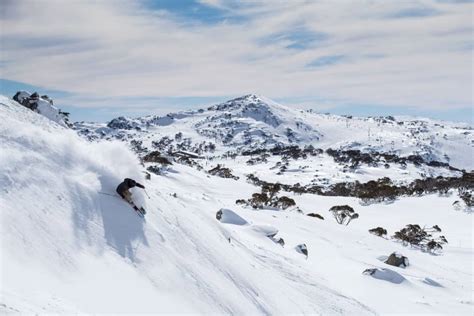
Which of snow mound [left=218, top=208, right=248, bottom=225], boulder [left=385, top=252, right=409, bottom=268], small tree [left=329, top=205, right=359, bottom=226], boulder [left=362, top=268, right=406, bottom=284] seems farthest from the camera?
small tree [left=329, top=205, right=359, bottom=226]

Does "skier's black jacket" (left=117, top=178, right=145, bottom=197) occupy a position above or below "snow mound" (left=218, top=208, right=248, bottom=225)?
above

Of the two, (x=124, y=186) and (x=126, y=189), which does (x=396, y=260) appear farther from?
(x=124, y=186)

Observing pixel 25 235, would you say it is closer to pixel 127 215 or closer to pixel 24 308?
pixel 24 308

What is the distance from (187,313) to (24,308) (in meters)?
4.53

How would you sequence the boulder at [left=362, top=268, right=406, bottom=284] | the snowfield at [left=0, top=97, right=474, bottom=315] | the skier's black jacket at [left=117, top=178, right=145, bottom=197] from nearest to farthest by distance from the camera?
the snowfield at [left=0, top=97, right=474, bottom=315] → the skier's black jacket at [left=117, top=178, right=145, bottom=197] → the boulder at [left=362, top=268, right=406, bottom=284]

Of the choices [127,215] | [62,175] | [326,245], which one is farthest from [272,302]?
[326,245]

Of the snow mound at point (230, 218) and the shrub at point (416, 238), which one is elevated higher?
the snow mound at point (230, 218)

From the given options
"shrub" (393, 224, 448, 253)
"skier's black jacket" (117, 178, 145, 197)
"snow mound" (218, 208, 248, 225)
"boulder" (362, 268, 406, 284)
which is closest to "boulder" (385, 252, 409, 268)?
"boulder" (362, 268, 406, 284)

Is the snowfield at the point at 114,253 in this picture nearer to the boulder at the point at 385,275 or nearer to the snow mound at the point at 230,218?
the boulder at the point at 385,275

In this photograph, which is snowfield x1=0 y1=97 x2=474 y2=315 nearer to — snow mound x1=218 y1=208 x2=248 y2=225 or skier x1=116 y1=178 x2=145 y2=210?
skier x1=116 y1=178 x2=145 y2=210

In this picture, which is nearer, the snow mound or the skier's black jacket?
the skier's black jacket

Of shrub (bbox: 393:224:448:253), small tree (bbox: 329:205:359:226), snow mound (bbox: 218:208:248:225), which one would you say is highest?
snow mound (bbox: 218:208:248:225)

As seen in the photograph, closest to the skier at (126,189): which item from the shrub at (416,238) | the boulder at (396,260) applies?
the boulder at (396,260)

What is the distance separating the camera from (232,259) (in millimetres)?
16422
